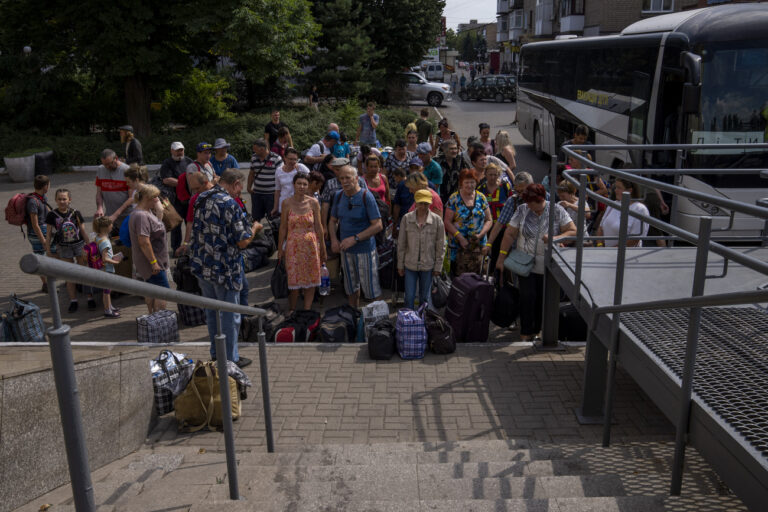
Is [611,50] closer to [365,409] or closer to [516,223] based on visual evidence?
[516,223]

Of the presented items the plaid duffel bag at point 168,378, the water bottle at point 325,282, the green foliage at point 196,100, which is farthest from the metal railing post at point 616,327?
the green foliage at point 196,100

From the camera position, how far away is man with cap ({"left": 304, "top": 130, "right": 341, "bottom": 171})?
38.1ft

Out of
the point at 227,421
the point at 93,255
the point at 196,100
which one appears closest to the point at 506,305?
the point at 227,421

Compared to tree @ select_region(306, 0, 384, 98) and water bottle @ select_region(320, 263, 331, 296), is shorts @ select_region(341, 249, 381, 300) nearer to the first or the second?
water bottle @ select_region(320, 263, 331, 296)

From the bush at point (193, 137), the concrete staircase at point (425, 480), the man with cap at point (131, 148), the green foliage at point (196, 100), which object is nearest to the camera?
the concrete staircase at point (425, 480)

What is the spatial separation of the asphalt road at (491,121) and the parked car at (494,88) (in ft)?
1.49

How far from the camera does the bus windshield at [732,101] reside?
10.0 meters

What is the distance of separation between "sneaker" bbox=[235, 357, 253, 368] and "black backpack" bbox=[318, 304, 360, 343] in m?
Result: 0.93

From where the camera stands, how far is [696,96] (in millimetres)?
9781

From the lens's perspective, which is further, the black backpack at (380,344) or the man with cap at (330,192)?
the man with cap at (330,192)

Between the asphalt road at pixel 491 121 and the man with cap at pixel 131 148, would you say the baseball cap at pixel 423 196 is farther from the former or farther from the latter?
the asphalt road at pixel 491 121

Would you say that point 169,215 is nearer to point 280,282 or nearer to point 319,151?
point 280,282

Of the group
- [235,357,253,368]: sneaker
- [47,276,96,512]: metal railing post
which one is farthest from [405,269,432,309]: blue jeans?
[47,276,96,512]: metal railing post

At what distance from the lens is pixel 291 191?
32.0ft
